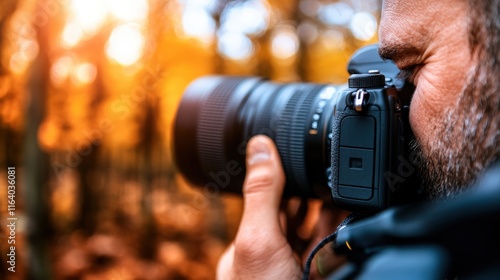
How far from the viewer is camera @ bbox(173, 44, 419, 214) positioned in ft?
2.88

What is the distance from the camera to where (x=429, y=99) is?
2.60 ft

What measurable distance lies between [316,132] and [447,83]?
0.43 m

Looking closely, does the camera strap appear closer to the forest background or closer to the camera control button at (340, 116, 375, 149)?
the camera control button at (340, 116, 375, 149)

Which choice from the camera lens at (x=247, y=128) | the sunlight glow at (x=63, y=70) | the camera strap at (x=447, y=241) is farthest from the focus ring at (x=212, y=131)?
the sunlight glow at (x=63, y=70)

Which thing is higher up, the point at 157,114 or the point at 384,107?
the point at 384,107

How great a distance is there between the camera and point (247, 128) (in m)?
1.32

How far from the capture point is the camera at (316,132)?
2.88 feet

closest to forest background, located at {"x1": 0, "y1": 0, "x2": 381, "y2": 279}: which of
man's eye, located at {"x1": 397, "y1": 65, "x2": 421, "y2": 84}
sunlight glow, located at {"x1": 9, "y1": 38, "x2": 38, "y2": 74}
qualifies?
sunlight glow, located at {"x1": 9, "y1": 38, "x2": 38, "y2": 74}

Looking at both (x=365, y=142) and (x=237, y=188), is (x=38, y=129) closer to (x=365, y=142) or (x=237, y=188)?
(x=237, y=188)

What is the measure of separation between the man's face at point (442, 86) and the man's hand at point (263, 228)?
15.5 inches

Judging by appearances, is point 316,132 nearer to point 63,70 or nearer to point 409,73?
point 409,73

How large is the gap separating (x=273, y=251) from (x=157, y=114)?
7.13 m

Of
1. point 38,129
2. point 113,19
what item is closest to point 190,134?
A: point 38,129

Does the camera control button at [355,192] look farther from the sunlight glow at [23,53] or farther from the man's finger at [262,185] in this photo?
the sunlight glow at [23,53]
